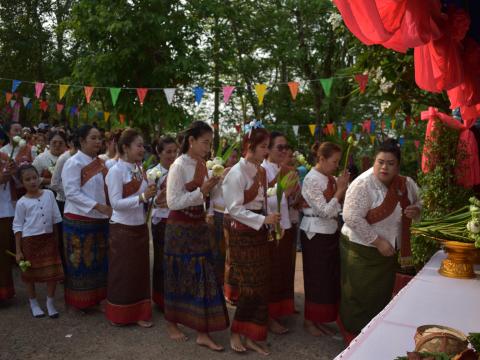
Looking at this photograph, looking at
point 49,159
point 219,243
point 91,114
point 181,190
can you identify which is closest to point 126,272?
point 181,190

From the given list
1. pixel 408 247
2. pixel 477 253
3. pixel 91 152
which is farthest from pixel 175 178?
pixel 477 253

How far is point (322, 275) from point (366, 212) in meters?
1.03

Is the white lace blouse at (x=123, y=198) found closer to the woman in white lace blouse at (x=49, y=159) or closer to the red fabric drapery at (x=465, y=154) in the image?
the woman in white lace blouse at (x=49, y=159)

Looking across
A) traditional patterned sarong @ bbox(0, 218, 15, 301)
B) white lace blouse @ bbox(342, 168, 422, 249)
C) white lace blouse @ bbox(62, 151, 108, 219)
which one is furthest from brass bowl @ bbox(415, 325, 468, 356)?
traditional patterned sarong @ bbox(0, 218, 15, 301)

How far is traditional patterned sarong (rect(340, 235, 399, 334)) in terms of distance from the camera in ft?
12.6

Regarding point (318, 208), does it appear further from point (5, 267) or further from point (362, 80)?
point (5, 267)

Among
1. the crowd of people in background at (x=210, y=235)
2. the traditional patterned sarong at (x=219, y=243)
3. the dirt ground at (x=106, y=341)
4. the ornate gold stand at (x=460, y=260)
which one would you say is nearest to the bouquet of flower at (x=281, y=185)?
the crowd of people in background at (x=210, y=235)

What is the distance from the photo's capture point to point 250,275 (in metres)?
3.94

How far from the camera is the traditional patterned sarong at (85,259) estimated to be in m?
4.75

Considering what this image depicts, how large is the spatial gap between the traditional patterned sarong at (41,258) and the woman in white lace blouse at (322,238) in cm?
260

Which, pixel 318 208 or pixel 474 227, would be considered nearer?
pixel 474 227

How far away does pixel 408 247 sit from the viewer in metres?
3.76

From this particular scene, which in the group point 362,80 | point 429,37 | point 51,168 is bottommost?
point 51,168

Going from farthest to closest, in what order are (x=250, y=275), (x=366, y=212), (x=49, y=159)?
(x=49, y=159)
(x=250, y=275)
(x=366, y=212)
